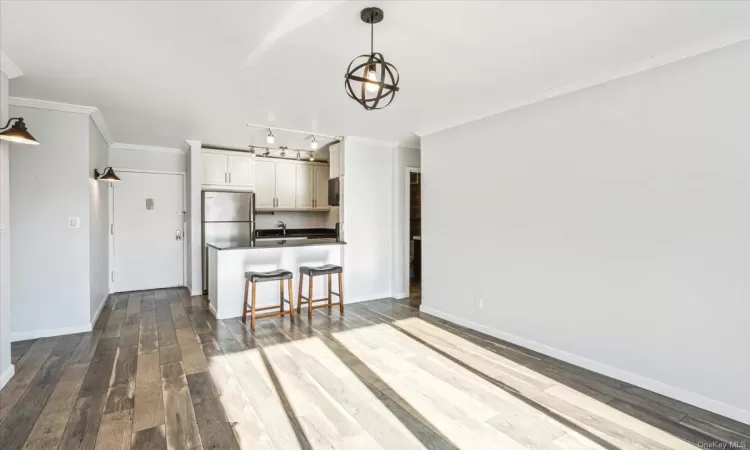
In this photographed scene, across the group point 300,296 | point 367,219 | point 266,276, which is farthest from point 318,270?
point 367,219

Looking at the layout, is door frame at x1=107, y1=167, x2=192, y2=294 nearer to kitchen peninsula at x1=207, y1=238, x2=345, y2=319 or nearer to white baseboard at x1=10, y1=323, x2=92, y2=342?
kitchen peninsula at x1=207, y1=238, x2=345, y2=319

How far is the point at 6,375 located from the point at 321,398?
2.35 meters

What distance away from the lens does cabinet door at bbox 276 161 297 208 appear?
260 inches

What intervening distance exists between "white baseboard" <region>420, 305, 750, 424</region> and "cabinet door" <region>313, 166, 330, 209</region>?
13.4 feet

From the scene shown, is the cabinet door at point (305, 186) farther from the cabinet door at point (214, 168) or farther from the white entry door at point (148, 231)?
the white entry door at point (148, 231)

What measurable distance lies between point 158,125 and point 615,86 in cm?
485

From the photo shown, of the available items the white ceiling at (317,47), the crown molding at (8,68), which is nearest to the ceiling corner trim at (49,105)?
the white ceiling at (317,47)

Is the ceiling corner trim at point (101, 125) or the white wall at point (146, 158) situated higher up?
the ceiling corner trim at point (101, 125)

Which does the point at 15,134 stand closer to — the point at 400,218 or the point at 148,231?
the point at 148,231

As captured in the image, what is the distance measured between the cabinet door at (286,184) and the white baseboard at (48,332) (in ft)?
11.1

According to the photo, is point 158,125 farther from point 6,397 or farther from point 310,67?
point 6,397

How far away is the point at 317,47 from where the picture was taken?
2410 millimetres

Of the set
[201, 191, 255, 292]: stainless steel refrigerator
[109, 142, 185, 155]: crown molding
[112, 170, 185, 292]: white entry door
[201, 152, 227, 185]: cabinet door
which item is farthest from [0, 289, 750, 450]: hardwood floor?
[109, 142, 185, 155]: crown molding

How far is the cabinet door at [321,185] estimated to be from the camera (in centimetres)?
696
